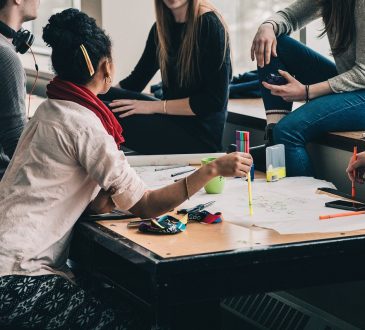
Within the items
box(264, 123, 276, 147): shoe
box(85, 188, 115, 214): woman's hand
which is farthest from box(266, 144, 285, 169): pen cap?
box(85, 188, 115, 214): woman's hand

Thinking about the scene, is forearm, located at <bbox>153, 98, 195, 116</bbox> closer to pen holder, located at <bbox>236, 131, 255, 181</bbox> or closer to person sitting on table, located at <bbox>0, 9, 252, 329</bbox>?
pen holder, located at <bbox>236, 131, 255, 181</bbox>

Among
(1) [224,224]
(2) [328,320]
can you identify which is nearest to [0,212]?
(1) [224,224]

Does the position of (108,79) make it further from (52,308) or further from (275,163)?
(275,163)

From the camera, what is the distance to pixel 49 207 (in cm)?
189

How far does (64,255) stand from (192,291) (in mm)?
443

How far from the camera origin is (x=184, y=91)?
3.01 metres

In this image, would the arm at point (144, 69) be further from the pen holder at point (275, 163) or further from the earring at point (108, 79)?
the earring at point (108, 79)

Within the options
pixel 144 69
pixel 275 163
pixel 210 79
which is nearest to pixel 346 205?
pixel 275 163

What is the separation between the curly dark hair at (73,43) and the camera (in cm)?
192

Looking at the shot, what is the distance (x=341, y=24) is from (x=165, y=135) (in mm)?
809

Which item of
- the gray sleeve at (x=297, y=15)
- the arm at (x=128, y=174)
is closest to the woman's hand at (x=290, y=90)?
the gray sleeve at (x=297, y=15)

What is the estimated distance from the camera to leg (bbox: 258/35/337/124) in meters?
2.77

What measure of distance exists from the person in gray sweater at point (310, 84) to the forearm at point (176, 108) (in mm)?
328

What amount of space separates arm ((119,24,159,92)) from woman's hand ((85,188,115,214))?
143cm
